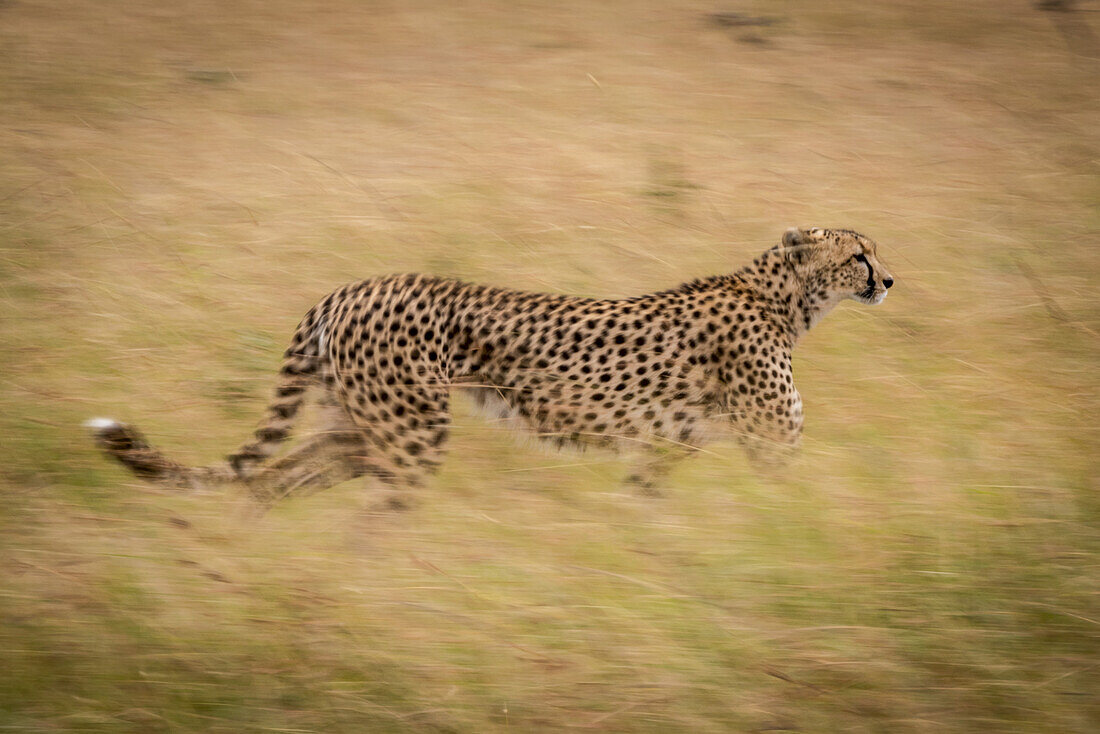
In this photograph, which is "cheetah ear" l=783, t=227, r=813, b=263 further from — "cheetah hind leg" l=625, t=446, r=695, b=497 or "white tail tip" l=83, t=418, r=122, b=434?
"white tail tip" l=83, t=418, r=122, b=434

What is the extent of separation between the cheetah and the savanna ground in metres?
0.15

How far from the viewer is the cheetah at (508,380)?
4.37m

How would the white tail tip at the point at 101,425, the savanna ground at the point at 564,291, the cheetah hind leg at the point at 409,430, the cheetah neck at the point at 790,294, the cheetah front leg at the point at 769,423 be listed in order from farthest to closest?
the cheetah neck at the point at 790,294 → the cheetah front leg at the point at 769,423 → the cheetah hind leg at the point at 409,430 → the white tail tip at the point at 101,425 → the savanna ground at the point at 564,291

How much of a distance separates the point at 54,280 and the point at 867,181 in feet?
15.8

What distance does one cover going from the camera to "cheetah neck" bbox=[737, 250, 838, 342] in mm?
5047

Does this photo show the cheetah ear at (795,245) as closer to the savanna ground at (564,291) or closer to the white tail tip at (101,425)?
the savanna ground at (564,291)

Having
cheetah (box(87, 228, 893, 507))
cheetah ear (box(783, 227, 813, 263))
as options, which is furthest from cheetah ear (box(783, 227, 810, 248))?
cheetah (box(87, 228, 893, 507))

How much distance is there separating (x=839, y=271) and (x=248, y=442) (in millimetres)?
2539

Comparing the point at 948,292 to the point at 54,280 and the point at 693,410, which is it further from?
the point at 54,280

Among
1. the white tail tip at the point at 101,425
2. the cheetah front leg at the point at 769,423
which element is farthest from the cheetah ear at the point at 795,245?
the white tail tip at the point at 101,425

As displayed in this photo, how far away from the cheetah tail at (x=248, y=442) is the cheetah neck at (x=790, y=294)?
Answer: 1860mm

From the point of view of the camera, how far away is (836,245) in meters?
5.09

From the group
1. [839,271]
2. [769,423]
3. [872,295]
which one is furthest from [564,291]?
[769,423]

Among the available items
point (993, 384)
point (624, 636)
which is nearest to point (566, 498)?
point (624, 636)
